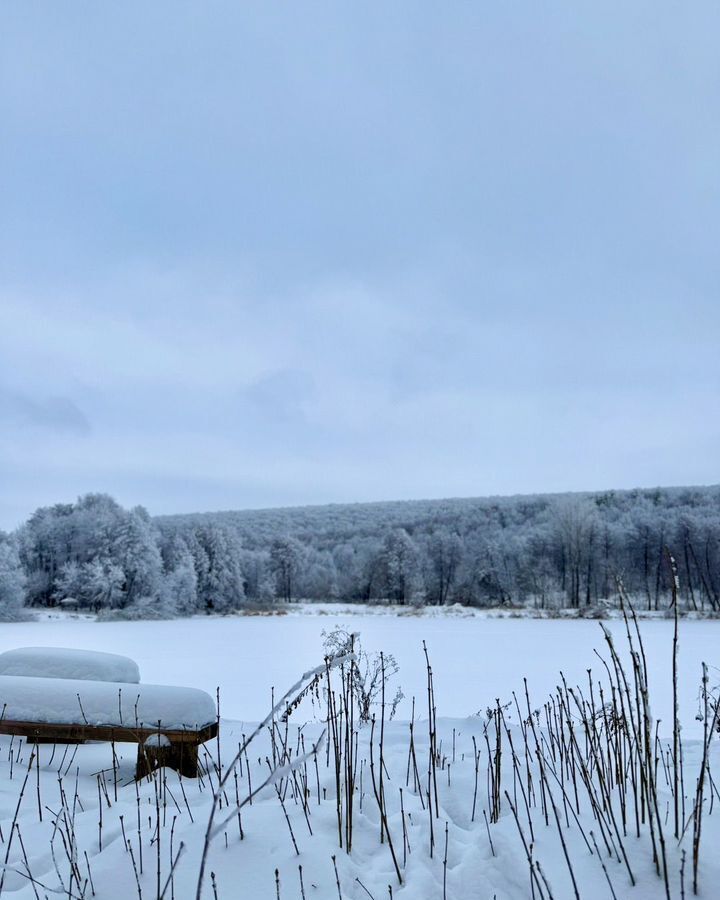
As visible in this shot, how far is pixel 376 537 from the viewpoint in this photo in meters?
66.5

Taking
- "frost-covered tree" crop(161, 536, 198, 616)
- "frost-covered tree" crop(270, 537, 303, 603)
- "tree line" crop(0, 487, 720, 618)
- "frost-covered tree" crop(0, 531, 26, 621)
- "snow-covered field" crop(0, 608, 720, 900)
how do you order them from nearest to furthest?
"snow-covered field" crop(0, 608, 720, 900), "frost-covered tree" crop(0, 531, 26, 621), "tree line" crop(0, 487, 720, 618), "frost-covered tree" crop(161, 536, 198, 616), "frost-covered tree" crop(270, 537, 303, 603)

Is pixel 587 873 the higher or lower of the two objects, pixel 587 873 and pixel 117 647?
the higher

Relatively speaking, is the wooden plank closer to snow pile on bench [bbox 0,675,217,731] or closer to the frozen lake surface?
snow pile on bench [bbox 0,675,217,731]

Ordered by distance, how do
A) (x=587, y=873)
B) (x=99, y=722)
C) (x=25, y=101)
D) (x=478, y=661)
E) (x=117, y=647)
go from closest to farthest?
(x=587, y=873)
(x=99, y=722)
(x=25, y=101)
(x=478, y=661)
(x=117, y=647)

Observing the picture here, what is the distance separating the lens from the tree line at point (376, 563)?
3697 centimetres

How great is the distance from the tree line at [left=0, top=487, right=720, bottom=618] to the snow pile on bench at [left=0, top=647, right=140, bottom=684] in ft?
103

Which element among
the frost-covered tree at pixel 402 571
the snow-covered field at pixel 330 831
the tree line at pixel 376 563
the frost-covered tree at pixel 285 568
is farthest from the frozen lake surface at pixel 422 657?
the frost-covered tree at pixel 285 568

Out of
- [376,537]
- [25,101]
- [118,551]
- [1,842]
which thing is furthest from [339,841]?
[376,537]

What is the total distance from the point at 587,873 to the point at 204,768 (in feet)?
8.59

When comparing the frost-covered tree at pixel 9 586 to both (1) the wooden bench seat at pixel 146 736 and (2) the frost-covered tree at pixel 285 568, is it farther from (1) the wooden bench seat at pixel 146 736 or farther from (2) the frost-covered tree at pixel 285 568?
(1) the wooden bench seat at pixel 146 736

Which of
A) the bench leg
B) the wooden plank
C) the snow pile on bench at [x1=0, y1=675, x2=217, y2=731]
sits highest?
the snow pile on bench at [x1=0, y1=675, x2=217, y2=731]

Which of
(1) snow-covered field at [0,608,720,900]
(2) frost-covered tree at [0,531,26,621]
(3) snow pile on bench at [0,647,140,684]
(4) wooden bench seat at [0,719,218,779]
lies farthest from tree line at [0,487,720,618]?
(1) snow-covered field at [0,608,720,900]

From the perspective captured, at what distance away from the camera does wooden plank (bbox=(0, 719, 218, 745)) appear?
3713mm

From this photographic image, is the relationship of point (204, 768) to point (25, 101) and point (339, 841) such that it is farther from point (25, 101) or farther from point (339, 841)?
point (25, 101)
